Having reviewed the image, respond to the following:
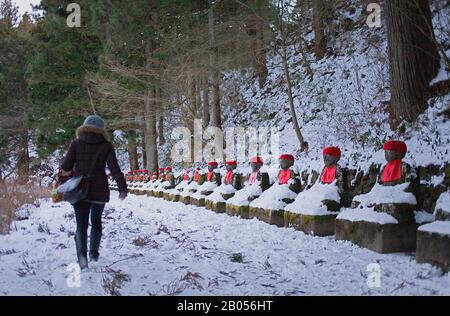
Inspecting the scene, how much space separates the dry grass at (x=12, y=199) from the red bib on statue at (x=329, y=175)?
5.17 m

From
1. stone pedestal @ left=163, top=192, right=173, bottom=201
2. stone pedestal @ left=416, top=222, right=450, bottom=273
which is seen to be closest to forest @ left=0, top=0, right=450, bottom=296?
stone pedestal @ left=416, top=222, right=450, bottom=273

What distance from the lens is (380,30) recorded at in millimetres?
14297

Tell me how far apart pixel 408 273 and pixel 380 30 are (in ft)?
42.3

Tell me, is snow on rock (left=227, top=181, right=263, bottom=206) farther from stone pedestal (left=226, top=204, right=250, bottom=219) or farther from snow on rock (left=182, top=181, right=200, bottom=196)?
snow on rock (left=182, top=181, right=200, bottom=196)

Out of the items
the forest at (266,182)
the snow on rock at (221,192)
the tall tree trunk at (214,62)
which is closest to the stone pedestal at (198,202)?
the forest at (266,182)

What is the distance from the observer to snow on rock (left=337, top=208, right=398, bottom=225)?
4371 millimetres

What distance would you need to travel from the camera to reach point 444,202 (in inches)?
156

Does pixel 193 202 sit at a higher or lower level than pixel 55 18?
lower

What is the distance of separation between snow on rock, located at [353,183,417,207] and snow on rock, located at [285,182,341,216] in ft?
2.17

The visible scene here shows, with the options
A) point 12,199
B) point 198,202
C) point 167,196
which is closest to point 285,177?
point 198,202

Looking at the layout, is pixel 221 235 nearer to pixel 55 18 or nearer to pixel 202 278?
pixel 202 278
